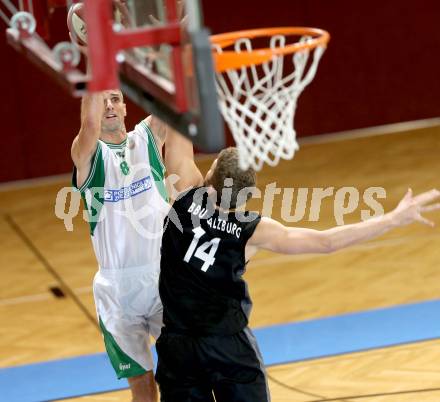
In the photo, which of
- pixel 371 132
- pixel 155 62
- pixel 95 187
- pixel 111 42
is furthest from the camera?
pixel 371 132

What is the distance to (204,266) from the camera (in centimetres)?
495

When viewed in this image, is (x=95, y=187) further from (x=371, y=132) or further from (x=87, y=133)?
(x=371, y=132)

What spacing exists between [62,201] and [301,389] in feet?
19.5

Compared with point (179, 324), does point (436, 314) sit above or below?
below

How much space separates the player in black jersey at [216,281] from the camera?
494cm

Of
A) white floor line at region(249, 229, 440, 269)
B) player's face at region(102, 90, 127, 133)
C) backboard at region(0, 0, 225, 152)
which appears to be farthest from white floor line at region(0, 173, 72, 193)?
backboard at region(0, 0, 225, 152)

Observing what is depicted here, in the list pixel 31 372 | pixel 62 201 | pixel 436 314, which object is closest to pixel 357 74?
pixel 62 201

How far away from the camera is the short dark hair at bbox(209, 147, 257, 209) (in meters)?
4.83

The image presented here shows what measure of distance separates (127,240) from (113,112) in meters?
0.72

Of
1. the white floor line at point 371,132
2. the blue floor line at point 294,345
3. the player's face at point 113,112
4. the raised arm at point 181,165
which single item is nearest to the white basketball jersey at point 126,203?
the player's face at point 113,112

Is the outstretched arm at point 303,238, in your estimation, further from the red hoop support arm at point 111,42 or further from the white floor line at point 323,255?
the white floor line at point 323,255

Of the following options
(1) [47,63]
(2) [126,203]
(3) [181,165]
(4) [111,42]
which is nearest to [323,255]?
(2) [126,203]

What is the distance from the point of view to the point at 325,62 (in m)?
13.5

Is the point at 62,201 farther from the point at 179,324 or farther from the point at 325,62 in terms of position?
the point at 179,324
